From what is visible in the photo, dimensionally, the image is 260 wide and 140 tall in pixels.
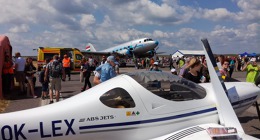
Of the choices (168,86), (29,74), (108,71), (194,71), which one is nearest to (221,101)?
(168,86)

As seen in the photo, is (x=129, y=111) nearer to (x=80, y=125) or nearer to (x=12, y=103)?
(x=80, y=125)

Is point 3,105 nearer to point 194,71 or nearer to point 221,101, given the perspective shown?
point 194,71

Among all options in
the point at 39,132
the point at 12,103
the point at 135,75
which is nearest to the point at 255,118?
the point at 135,75

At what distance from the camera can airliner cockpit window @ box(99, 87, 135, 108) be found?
3.68 meters

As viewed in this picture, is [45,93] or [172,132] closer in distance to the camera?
[172,132]

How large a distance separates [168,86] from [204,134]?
1.06m

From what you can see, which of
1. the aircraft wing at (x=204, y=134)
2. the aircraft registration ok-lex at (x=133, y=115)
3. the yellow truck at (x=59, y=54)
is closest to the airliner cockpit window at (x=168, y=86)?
the aircraft registration ok-lex at (x=133, y=115)

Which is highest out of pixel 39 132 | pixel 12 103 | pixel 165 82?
pixel 165 82

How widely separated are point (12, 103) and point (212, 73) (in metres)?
8.35

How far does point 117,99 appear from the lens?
375 cm

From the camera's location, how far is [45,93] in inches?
419

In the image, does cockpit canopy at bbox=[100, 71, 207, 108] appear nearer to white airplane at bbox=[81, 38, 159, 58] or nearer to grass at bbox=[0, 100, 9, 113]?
grass at bbox=[0, 100, 9, 113]

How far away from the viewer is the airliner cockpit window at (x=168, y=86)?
4020 millimetres

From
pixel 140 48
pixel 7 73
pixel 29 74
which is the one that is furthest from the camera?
pixel 140 48
